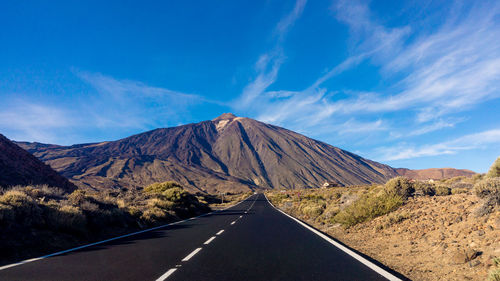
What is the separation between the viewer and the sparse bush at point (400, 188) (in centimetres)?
1191

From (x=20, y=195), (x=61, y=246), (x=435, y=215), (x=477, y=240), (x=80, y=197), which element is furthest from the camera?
(x=80, y=197)

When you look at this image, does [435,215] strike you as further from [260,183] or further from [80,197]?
[260,183]

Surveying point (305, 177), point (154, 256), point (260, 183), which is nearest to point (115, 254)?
point (154, 256)

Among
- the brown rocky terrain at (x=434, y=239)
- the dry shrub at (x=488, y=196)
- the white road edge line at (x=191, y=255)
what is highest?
the dry shrub at (x=488, y=196)

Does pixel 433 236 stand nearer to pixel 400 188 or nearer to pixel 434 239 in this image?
pixel 434 239

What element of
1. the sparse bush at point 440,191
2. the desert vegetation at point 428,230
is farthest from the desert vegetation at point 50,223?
the sparse bush at point 440,191

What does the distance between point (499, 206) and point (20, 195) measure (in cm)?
1392

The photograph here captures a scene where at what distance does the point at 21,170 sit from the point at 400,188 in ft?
111

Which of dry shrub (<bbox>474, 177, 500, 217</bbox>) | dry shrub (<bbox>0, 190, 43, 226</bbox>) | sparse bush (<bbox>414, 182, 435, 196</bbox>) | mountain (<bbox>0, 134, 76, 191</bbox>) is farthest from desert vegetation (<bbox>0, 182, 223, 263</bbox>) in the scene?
mountain (<bbox>0, 134, 76, 191</bbox>)

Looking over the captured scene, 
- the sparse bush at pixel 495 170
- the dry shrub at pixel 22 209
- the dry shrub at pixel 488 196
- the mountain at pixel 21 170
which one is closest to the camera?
the dry shrub at pixel 488 196

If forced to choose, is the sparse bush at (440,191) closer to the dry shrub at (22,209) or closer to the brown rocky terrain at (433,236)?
the brown rocky terrain at (433,236)

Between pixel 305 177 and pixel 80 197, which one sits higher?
pixel 305 177

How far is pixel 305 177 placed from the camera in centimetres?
17862

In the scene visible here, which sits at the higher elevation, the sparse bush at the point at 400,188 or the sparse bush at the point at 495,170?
the sparse bush at the point at 495,170
